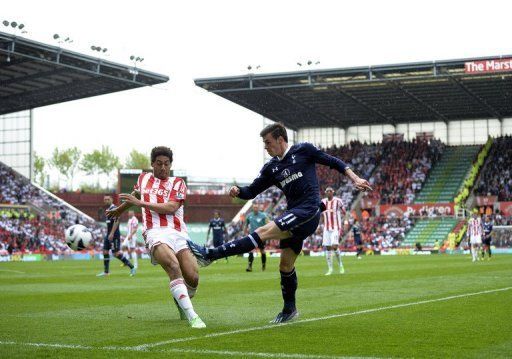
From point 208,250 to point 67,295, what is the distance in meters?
6.96

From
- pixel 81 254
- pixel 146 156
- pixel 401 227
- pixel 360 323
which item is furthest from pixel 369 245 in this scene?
pixel 146 156

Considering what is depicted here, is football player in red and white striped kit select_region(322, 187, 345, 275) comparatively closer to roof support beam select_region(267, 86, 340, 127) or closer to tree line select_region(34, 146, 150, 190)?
roof support beam select_region(267, 86, 340, 127)

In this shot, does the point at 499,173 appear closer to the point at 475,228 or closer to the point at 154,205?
the point at 475,228

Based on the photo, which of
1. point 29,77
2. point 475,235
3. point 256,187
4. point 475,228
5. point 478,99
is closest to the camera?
point 256,187

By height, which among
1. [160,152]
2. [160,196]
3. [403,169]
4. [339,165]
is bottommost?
[160,196]

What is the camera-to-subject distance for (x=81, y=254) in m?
52.1

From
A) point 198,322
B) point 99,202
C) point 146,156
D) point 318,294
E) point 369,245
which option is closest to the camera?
point 198,322

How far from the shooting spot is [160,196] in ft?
31.4

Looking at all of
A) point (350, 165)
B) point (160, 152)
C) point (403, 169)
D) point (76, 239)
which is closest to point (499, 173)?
point (403, 169)

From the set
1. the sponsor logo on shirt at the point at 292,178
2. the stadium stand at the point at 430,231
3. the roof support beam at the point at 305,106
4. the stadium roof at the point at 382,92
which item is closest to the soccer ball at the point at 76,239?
the sponsor logo on shirt at the point at 292,178

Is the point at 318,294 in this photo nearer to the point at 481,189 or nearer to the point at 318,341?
the point at 318,341

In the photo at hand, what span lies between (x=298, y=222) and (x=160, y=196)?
1.76 metres

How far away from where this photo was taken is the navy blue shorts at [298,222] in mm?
9133

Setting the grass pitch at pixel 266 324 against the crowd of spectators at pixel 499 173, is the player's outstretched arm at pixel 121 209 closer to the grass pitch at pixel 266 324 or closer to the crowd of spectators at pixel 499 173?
the grass pitch at pixel 266 324
